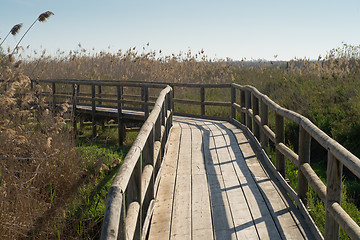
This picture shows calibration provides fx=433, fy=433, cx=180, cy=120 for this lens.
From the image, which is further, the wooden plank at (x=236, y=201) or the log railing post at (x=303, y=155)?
the log railing post at (x=303, y=155)

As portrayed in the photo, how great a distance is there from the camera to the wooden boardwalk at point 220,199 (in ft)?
13.3

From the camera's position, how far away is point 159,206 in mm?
4754

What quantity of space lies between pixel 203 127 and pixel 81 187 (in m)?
3.92

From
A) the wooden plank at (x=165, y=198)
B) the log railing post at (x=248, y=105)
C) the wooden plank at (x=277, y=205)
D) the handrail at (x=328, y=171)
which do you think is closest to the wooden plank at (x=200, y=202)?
the wooden plank at (x=165, y=198)

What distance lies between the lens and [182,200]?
4.92m

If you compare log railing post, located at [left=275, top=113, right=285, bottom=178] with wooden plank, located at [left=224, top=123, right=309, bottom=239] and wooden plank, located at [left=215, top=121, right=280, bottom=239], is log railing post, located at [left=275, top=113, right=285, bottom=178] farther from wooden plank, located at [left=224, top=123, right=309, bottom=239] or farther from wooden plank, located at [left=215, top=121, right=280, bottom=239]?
wooden plank, located at [left=215, top=121, right=280, bottom=239]

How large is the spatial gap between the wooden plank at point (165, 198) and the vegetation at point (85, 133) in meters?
0.79

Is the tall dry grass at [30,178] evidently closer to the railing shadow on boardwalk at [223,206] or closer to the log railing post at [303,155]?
the railing shadow on boardwalk at [223,206]

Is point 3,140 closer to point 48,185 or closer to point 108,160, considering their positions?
point 48,185

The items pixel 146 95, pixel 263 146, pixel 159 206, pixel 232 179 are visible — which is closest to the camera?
pixel 159 206

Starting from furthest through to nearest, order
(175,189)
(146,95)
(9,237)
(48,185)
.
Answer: (146,95)
(48,185)
(175,189)
(9,237)

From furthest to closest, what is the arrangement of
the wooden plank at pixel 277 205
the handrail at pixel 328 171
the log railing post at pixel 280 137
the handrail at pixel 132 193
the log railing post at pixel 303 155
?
the log railing post at pixel 280 137
the log railing post at pixel 303 155
the wooden plank at pixel 277 205
the handrail at pixel 328 171
the handrail at pixel 132 193

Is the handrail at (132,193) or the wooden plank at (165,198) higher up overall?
the handrail at (132,193)

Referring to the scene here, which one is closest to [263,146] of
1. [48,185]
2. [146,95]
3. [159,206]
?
[159,206]
